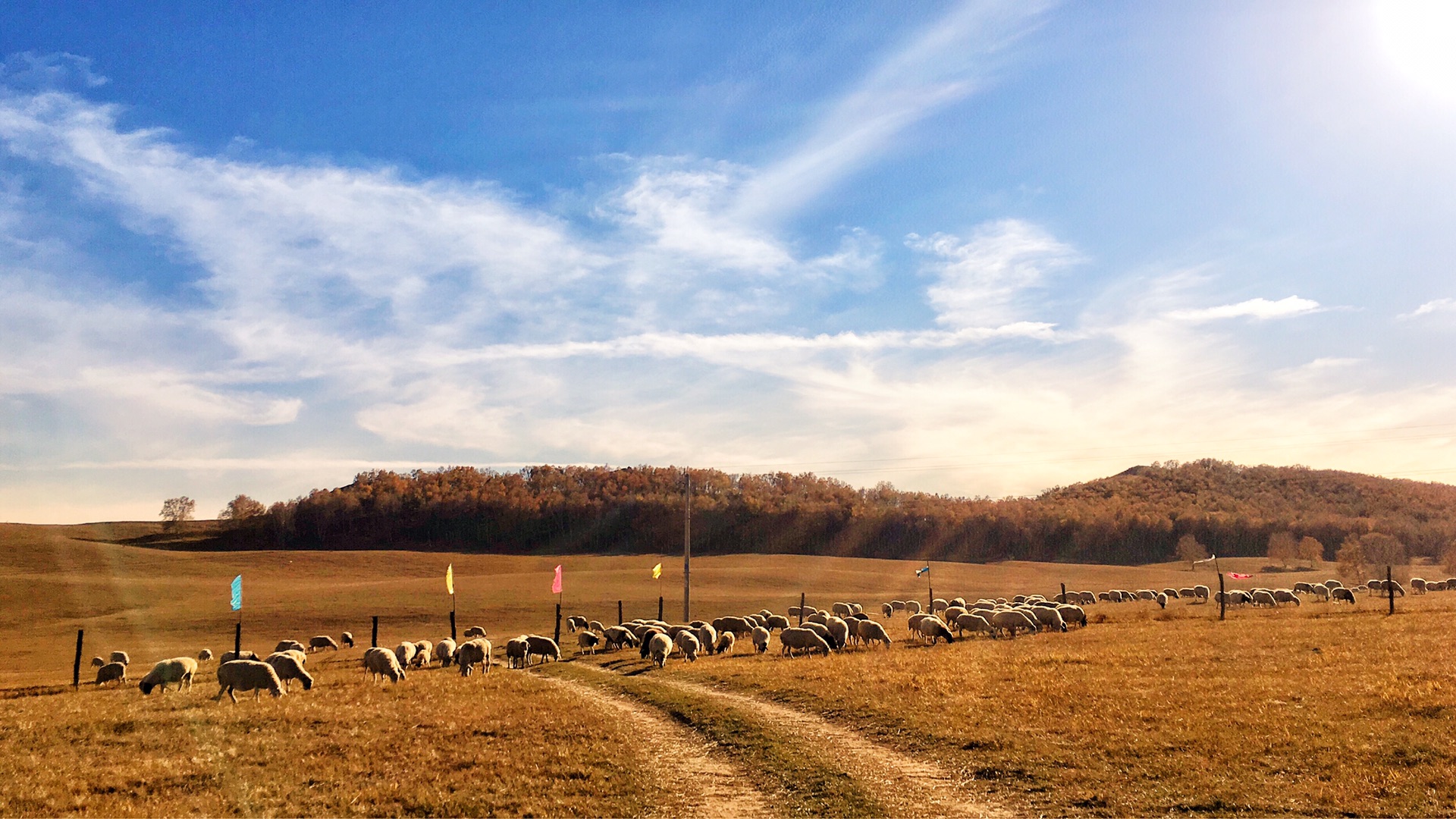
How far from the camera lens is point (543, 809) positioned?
1175 cm

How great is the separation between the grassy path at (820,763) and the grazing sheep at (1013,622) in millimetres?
17562

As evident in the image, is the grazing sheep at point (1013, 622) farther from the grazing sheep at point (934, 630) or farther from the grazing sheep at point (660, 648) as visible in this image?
the grazing sheep at point (660, 648)

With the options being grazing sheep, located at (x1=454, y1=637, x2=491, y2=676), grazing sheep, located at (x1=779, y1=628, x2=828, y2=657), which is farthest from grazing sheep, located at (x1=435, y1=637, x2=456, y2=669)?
grazing sheep, located at (x1=779, y1=628, x2=828, y2=657)

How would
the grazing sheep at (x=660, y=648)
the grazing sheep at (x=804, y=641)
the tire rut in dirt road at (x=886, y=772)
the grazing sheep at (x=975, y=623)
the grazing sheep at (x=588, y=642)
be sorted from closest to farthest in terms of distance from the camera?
the tire rut in dirt road at (x=886, y=772) < the grazing sheep at (x=660, y=648) < the grazing sheep at (x=804, y=641) < the grazing sheep at (x=975, y=623) < the grazing sheep at (x=588, y=642)

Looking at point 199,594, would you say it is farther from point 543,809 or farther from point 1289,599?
point 1289,599

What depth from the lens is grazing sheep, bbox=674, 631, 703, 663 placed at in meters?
29.4

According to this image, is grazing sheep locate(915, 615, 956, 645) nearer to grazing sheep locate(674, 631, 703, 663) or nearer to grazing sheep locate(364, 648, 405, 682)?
grazing sheep locate(674, 631, 703, 663)

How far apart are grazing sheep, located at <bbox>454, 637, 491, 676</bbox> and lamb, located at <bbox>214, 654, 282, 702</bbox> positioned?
6541mm

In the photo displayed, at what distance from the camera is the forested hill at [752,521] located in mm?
129750

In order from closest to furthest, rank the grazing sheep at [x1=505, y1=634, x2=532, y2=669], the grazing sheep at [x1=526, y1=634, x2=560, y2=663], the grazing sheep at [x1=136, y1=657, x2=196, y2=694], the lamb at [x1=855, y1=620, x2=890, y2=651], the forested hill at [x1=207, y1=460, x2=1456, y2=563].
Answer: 1. the grazing sheep at [x1=136, y1=657, x2=196, y2=694]
2. the grazing sheep at [x1=505, y1=634, x2=532, y2=669]
3. the grazing sheep at [x1=526, y1=634, x2=560, y2=663]
4. the lamb at [x1=855, y1=620, x2=890, y2=651]
5. the forested hill at [x1=207, y1=460, x2=1456, y2=563]

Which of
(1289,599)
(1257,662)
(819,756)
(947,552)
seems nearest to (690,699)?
(819,756)

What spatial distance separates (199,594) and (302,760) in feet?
204

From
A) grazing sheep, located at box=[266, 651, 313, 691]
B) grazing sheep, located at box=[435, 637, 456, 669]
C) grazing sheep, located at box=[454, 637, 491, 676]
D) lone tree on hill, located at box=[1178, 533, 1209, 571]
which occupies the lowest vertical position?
lone tree on hill, located at box=[1178, 533, 1209, 571]

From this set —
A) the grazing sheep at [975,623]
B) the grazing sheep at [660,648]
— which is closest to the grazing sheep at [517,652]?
the grazing sheep at [660,648]
